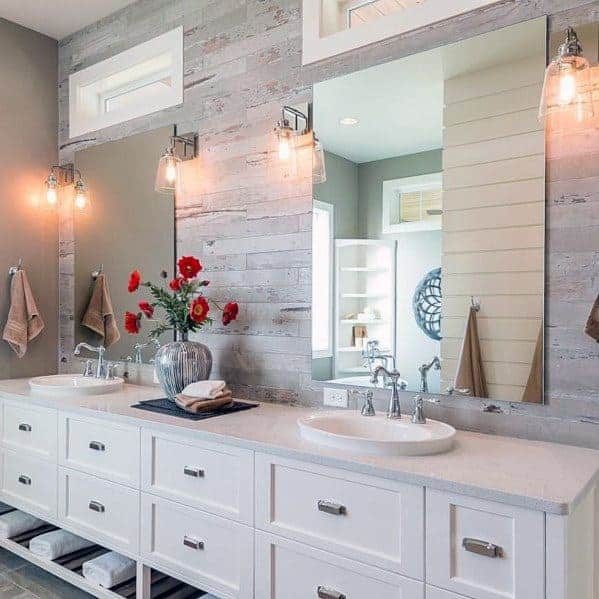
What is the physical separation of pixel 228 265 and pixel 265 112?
2.38ft

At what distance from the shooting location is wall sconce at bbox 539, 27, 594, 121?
5.69 feet

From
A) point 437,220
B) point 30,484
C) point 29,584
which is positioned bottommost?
point 29,584

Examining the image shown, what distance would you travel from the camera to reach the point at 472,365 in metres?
1.98

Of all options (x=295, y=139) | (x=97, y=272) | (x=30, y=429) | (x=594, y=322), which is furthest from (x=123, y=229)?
(x=594, y=322)

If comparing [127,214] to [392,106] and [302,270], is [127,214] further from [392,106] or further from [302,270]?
[392,106]

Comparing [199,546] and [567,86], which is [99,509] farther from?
[567,86]

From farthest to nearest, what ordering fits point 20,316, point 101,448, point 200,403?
point 20,316
point 101,448
point 200,403

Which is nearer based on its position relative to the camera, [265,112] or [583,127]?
[583,127]

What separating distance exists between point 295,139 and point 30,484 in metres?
2.02

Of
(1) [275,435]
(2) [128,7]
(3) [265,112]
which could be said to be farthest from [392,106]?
(2) [128,7]

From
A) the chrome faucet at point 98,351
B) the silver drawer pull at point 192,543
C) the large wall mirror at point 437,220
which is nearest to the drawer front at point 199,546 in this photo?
the silver drawer pull at point 192,543

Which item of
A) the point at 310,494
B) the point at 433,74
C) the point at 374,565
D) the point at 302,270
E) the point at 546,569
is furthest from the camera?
the point at 302,270

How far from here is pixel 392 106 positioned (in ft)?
7.14

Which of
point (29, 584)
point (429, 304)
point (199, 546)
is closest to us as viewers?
point (199, 546)
